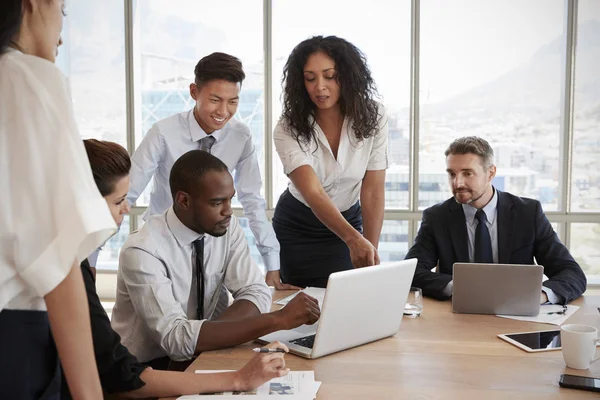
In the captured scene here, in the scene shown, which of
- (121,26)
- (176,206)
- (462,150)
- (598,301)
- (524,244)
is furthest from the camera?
(121,26)

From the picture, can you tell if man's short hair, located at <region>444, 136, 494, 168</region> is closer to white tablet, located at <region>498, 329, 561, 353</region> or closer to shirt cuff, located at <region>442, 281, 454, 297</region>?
shirt cuff, located at <region>442, 281, 454, 297</region>

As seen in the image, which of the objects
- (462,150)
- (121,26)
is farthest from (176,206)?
(121,26)

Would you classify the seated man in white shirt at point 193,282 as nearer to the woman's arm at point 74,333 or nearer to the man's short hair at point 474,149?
the woman's arm at point 74,333

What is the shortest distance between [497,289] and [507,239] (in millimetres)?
580

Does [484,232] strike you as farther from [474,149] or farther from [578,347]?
[578,347]

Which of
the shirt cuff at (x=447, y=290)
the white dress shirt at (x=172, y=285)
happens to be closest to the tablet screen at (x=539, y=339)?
the shirt cuff at (x=447, y=290)

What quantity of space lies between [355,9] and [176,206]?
3630mm

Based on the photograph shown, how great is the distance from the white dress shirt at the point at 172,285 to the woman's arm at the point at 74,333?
676mm

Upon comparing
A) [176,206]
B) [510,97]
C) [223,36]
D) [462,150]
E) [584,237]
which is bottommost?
[584,237]

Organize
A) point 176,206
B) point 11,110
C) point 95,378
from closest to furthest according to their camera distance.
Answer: point 11,110, point 95,378, point 176,206

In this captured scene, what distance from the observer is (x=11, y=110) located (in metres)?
1.05

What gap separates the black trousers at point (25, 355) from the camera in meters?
1.10

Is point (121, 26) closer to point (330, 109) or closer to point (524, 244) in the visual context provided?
point (330, 109)

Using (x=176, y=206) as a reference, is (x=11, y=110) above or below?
above
